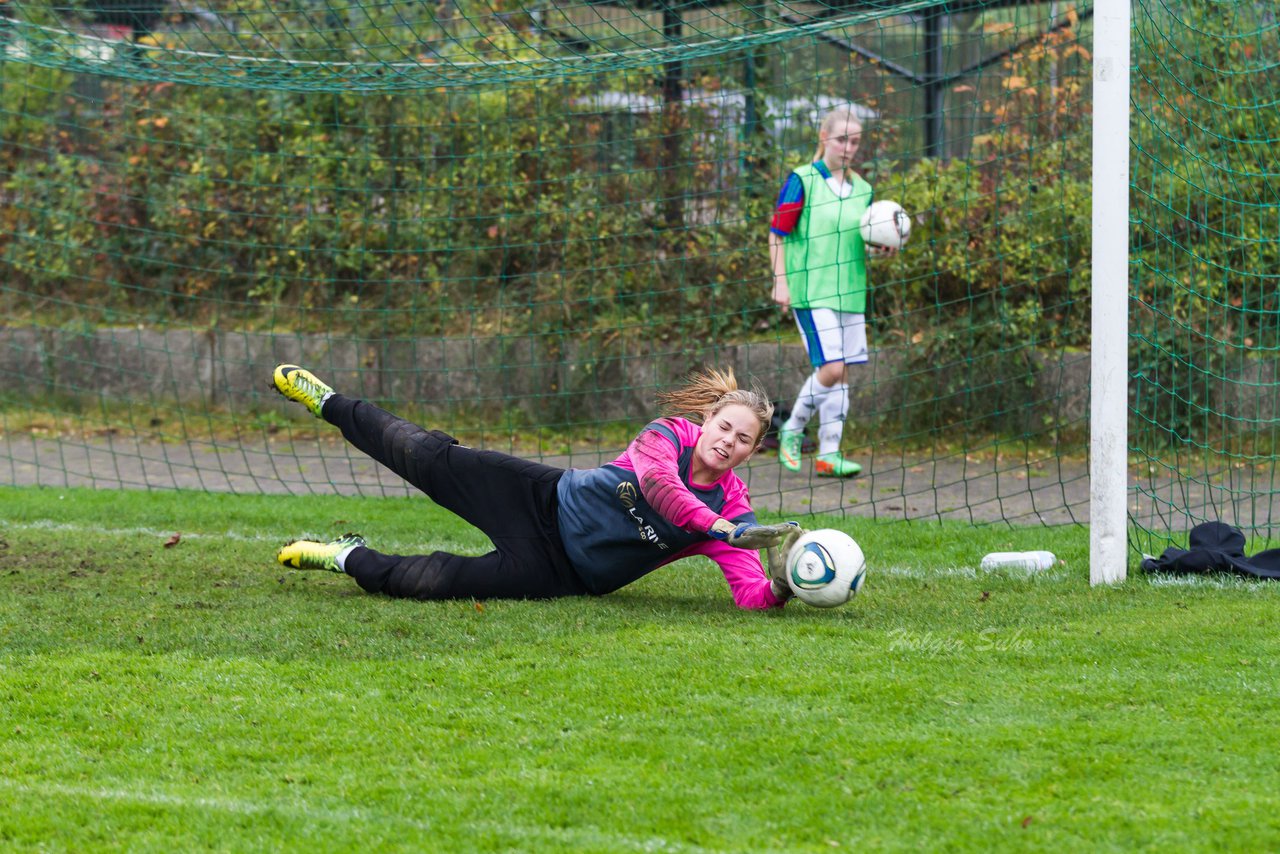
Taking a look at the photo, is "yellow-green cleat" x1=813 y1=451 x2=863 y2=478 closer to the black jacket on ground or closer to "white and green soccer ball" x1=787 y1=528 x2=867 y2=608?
the black jacket on ground

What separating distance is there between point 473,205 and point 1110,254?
6137mm

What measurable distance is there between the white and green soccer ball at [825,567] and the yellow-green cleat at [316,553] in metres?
1.68

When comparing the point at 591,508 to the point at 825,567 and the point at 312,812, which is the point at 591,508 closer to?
the point at 825,567

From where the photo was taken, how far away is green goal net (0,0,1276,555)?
8094 mm

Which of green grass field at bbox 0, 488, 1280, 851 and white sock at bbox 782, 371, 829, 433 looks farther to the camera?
white sock at bbox 782, 371, 829, 433

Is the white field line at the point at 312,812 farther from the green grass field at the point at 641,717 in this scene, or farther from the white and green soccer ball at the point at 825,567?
the white and green soccer ball at the point at 825,567

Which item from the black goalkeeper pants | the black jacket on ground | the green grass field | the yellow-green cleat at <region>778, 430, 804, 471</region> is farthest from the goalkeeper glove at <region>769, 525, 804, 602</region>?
the yellow-green cleat at <region>778, 430, 804, 471</region>

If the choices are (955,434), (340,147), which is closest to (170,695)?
(955,434)

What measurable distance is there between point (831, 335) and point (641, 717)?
174 inches

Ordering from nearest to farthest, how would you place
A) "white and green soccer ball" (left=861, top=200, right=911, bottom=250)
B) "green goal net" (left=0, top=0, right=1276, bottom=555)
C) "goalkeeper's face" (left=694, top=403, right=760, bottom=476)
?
"goalkeeper's face" (left=694, top=403, right=760, bottom=476)
"white and green soccer ball" (left=861, top=200, right=911, bottom=250)
"green goal net" (left=0, top=0, right=1276, bottom=555)

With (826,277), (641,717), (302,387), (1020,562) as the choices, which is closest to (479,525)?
(302,387)

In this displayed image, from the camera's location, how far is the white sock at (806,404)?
7738mm

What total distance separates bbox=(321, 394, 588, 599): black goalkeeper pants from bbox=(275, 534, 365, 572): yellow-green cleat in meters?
0.11

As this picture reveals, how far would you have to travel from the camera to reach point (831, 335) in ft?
25.1
